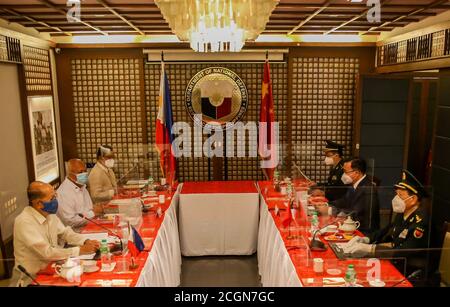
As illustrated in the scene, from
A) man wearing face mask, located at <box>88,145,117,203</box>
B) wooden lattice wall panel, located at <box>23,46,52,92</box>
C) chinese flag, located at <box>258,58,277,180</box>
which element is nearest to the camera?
man wearing face mask, located at <box>88,145,117,203</box>

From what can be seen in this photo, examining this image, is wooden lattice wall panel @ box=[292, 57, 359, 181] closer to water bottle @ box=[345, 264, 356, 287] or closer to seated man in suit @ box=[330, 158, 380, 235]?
seated man in suit @ box=[330, 158, 380, 235]

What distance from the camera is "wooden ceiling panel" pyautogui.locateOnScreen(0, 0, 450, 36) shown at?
426 cm

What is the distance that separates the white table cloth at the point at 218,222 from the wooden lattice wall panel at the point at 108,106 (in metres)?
2.52

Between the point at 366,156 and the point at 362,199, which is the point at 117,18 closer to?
the point at 362,199

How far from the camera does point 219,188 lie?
521cm

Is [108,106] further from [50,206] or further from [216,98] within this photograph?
[50,206]

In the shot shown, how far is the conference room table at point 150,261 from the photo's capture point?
98.5 inches

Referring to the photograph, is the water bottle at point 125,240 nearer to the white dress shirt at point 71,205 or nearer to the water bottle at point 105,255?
the water bottle at point 105,255

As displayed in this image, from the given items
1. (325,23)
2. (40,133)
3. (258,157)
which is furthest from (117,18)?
(258,157)

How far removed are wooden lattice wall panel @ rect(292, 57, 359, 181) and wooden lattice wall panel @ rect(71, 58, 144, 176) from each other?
3.03 meters

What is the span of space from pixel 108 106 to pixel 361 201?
4.90 meters

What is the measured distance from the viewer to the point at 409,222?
126 inches

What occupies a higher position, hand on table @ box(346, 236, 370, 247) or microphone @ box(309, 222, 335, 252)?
hand on table @ box(346, 236, 370, 247)

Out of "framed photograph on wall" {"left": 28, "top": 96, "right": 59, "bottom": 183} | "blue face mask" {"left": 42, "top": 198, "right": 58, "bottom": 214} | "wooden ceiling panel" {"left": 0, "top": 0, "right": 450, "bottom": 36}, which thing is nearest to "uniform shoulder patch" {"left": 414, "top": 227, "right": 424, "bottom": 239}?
"wooden ceiling panel" {"left": 0, "top": 0, "right": 450, "bottom": 36}
